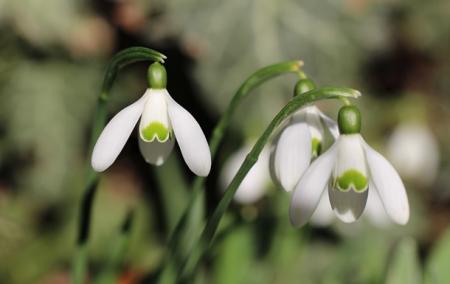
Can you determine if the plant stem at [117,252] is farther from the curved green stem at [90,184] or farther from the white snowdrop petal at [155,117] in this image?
the white snowdrop petal at [155,117]

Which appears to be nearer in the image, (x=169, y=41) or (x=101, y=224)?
(x=169, y=41)

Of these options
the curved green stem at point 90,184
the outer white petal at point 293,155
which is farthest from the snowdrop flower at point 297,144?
the curved green stem at point 90,184

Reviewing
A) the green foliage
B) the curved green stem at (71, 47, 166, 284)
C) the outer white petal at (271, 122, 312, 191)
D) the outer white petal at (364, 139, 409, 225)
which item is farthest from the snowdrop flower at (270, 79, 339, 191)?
the green foliage

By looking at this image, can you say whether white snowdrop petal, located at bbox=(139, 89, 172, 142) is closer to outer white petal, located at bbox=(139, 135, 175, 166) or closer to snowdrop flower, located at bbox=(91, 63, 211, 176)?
snowdrop flower, located at bbox=(91, 63, 211, 176)

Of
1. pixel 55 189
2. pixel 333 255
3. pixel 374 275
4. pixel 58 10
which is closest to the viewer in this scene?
pixel 374 275

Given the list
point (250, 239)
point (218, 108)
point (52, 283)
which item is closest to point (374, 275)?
point (250, 239)

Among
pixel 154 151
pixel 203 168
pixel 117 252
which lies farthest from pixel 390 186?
pixel 117 252

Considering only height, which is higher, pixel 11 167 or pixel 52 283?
pixel 11 167

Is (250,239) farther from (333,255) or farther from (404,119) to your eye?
(404,119)
